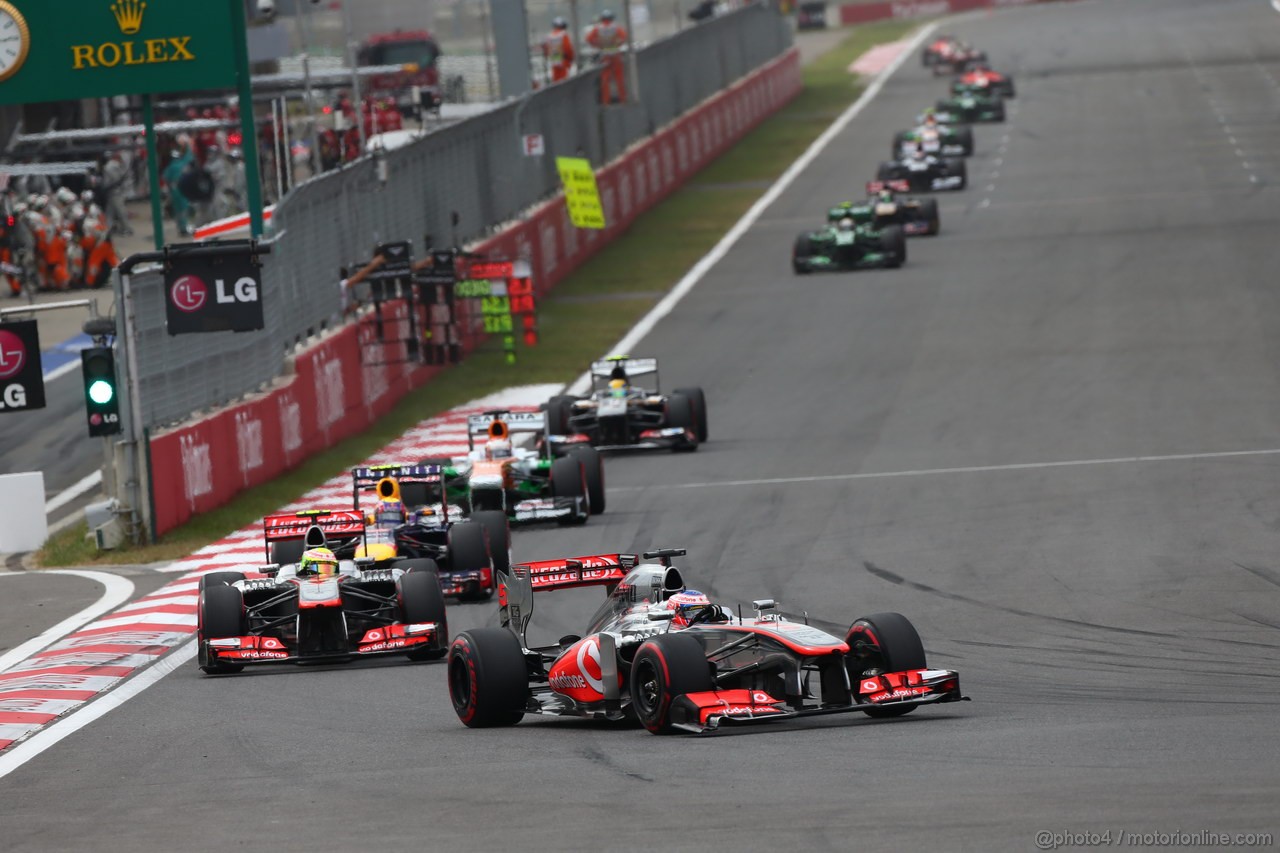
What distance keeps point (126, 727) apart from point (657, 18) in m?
92.8

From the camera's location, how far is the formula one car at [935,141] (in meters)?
52.9

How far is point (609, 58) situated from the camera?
50.8 metres

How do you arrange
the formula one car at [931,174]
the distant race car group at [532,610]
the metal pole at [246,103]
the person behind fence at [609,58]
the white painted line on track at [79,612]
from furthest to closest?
1. the formula one car at [931,174]
2. the person behind fence at [609,58]
3. the metal pole at [246,103]
4. the white painted line on track at [79,612]
5. the distant race car group at [532,610]

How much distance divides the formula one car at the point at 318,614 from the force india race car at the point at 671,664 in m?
2.31

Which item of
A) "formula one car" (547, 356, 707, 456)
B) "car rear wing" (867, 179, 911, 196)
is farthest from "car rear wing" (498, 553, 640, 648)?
"car rear wing" (867, 179, 911, 196)

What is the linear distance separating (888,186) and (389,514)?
2871cm

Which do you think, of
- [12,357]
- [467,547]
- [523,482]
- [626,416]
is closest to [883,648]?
[467,547]

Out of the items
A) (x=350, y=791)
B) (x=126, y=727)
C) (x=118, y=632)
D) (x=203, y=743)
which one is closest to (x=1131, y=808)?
(x=350, y=791)

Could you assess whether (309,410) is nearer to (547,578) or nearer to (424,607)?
(424,607)

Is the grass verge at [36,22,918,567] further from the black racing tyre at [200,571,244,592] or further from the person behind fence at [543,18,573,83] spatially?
the black racing tyre at [200,571,244,592]

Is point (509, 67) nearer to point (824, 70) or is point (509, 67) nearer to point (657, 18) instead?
point (824, 70)

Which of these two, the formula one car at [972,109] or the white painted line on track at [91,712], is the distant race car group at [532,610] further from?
the formula one car at [972,109]

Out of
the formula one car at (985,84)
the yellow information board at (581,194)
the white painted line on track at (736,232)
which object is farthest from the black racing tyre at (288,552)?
the formula one car at (985,84)

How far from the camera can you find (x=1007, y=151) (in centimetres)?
5778
